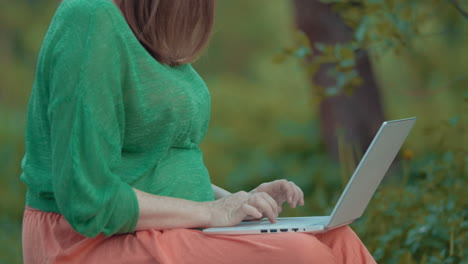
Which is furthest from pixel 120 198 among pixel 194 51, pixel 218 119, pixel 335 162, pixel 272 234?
pixel 218 119

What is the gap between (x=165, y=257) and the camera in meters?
1.82

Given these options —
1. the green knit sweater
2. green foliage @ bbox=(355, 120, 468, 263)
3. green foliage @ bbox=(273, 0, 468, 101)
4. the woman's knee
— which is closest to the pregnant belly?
the green knit sweater

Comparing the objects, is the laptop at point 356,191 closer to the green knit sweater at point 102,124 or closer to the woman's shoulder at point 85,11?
the green knit sweater at point 102,124

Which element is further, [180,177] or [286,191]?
[286,191]

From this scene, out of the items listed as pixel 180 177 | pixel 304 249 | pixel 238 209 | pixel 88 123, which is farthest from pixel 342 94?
pixel 88 123

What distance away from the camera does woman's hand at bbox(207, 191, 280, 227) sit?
192 cm

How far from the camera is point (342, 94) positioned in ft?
18.0

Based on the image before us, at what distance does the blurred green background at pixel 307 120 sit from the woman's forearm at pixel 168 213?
81cm

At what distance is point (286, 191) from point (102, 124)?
614 millimetres

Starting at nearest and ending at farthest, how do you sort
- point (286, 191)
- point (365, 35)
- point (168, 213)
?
point (168, 213)
point (286, 191)
point (365, 35)

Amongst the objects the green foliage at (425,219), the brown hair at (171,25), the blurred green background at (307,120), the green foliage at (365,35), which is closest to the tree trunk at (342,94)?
the blurred green background at (307,120)

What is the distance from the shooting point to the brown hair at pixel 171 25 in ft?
6.53

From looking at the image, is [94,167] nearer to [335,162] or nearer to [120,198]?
[120,198]

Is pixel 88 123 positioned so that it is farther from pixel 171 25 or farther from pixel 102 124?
pixel 171 25
